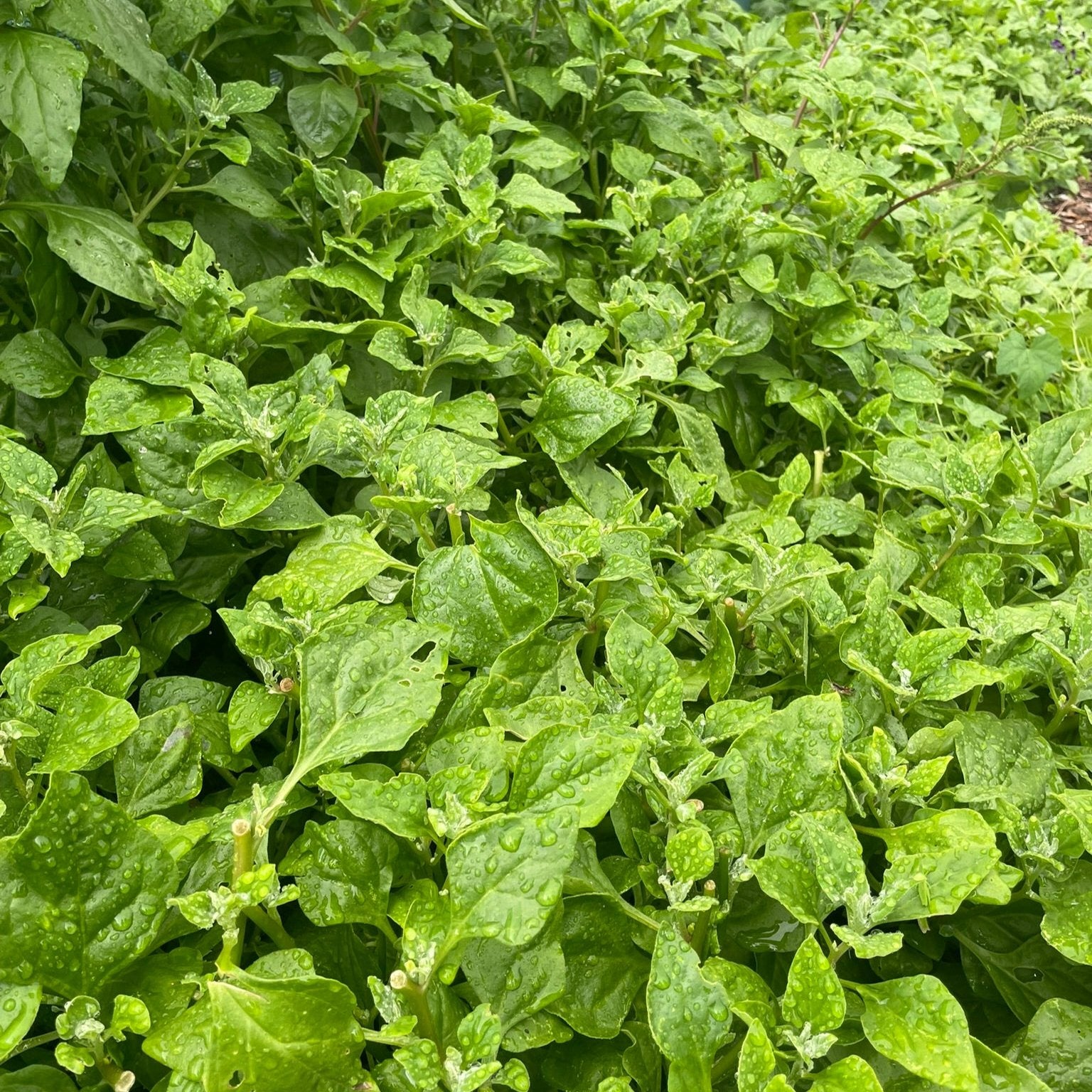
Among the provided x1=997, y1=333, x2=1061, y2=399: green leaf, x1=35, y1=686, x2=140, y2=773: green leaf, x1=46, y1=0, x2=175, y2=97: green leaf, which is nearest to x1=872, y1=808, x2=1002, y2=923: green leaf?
x1=35, y1=686, x2=140, y2=773: green leaf

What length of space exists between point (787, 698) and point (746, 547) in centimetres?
27

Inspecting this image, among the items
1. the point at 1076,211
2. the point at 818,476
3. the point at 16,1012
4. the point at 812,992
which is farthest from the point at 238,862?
the point at 1076,211

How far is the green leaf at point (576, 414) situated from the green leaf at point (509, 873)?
838mm

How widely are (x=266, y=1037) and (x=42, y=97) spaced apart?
141 centimetres

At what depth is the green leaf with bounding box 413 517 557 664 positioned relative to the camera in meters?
1.26

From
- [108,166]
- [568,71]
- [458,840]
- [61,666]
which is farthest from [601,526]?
[568,71]

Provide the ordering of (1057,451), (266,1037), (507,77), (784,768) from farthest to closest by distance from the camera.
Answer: (507,77), (1057,451), (784,768), (266,1037)

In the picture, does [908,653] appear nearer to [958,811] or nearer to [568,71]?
[958,811]

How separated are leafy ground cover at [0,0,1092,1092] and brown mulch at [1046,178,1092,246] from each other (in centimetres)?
260

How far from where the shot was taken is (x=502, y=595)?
1.27 m

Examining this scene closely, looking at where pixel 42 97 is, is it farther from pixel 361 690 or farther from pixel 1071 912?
pixel 1071 912

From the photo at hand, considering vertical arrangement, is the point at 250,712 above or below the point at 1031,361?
below

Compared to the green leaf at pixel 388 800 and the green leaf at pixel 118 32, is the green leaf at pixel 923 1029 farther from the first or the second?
the green leaf at pixel 118 32

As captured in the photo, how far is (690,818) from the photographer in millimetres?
1087
